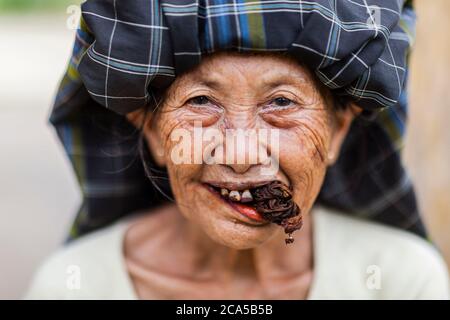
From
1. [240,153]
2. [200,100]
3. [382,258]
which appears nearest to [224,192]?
[240,153]

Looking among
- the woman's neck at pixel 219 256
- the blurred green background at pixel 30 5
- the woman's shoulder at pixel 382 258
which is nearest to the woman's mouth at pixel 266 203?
the woman's neck at pixel 219 256

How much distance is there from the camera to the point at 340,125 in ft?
6.78

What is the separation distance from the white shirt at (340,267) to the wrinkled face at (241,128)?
0.42 metres

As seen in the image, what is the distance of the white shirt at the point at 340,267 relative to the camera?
7.50 ft

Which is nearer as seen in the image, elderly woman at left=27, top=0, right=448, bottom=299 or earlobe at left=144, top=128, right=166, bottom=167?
elderly woman at left=27, top=0, right=448, bottom=299

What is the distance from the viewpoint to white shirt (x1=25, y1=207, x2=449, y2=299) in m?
2.29

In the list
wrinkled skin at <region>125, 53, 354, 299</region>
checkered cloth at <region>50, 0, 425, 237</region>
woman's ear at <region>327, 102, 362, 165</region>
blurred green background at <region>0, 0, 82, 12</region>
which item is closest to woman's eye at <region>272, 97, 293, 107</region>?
wrinkled skin at <region>125, 53, 354, 299</region>

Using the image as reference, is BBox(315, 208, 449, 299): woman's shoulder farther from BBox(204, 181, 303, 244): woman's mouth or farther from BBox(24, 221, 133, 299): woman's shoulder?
BBox(24, 221, 133, 299): woman's shoulder

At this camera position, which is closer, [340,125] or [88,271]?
[340,125]

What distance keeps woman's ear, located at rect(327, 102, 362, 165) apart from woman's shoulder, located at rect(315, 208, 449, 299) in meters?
0.35

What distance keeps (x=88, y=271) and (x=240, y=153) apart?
2.81 ft

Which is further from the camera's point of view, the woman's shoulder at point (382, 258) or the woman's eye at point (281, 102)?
the woman's shoulder at point (382, 258)

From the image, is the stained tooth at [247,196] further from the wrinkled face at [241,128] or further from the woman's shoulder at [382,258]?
the woman's shoulder at [382,258]

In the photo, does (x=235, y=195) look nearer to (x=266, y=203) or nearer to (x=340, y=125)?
(x=266, y=203)
